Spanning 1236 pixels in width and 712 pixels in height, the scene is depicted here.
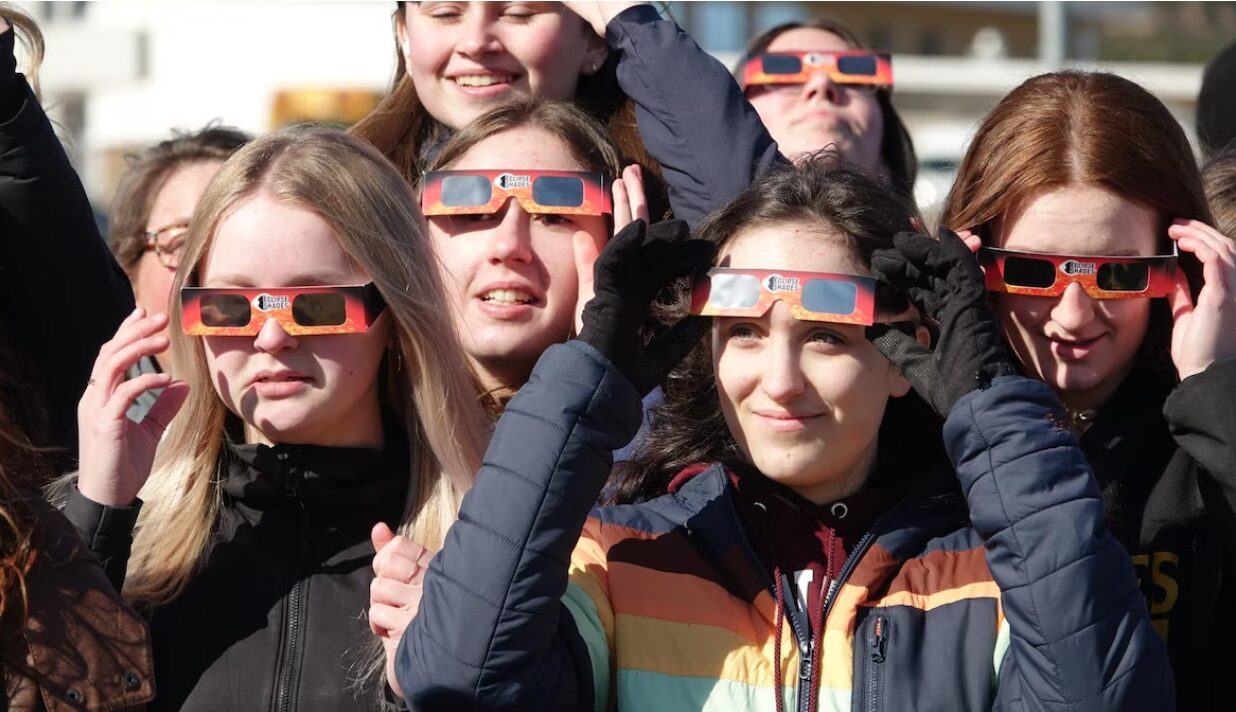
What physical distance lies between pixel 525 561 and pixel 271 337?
75 cm

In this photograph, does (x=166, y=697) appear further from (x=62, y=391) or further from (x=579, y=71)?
(x=579, y=71)

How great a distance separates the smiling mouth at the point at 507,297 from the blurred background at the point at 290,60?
14.1 meters

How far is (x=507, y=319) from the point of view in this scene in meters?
3.75

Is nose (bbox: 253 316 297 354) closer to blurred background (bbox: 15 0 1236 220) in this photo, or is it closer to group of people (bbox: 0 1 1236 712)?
group of people (bbox: 0 1 1236 712)

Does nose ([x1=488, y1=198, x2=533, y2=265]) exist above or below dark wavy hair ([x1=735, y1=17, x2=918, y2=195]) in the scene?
below

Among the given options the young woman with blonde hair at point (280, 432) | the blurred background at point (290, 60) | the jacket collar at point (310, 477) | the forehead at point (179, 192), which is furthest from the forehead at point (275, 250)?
the blurred background at point (290, 60)

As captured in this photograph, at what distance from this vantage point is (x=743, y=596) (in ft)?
9.31

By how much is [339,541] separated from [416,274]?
0.55 m

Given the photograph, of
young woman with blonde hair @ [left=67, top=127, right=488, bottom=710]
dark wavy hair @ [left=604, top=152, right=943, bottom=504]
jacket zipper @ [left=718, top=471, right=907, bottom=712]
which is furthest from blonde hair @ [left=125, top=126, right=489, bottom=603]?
jacket zipper @ [left=718, top=471, right=907, bottom=712]

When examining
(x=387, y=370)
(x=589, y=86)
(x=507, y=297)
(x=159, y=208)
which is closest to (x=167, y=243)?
(x=159, y=208)

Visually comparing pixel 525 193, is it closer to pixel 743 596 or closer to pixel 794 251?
pixel 794 251

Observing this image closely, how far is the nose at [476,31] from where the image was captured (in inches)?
159

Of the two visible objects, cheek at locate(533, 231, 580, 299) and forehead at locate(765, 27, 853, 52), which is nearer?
cheek at locate(533, 231, 580, 299)

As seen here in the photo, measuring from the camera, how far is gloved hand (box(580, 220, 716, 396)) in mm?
2760
